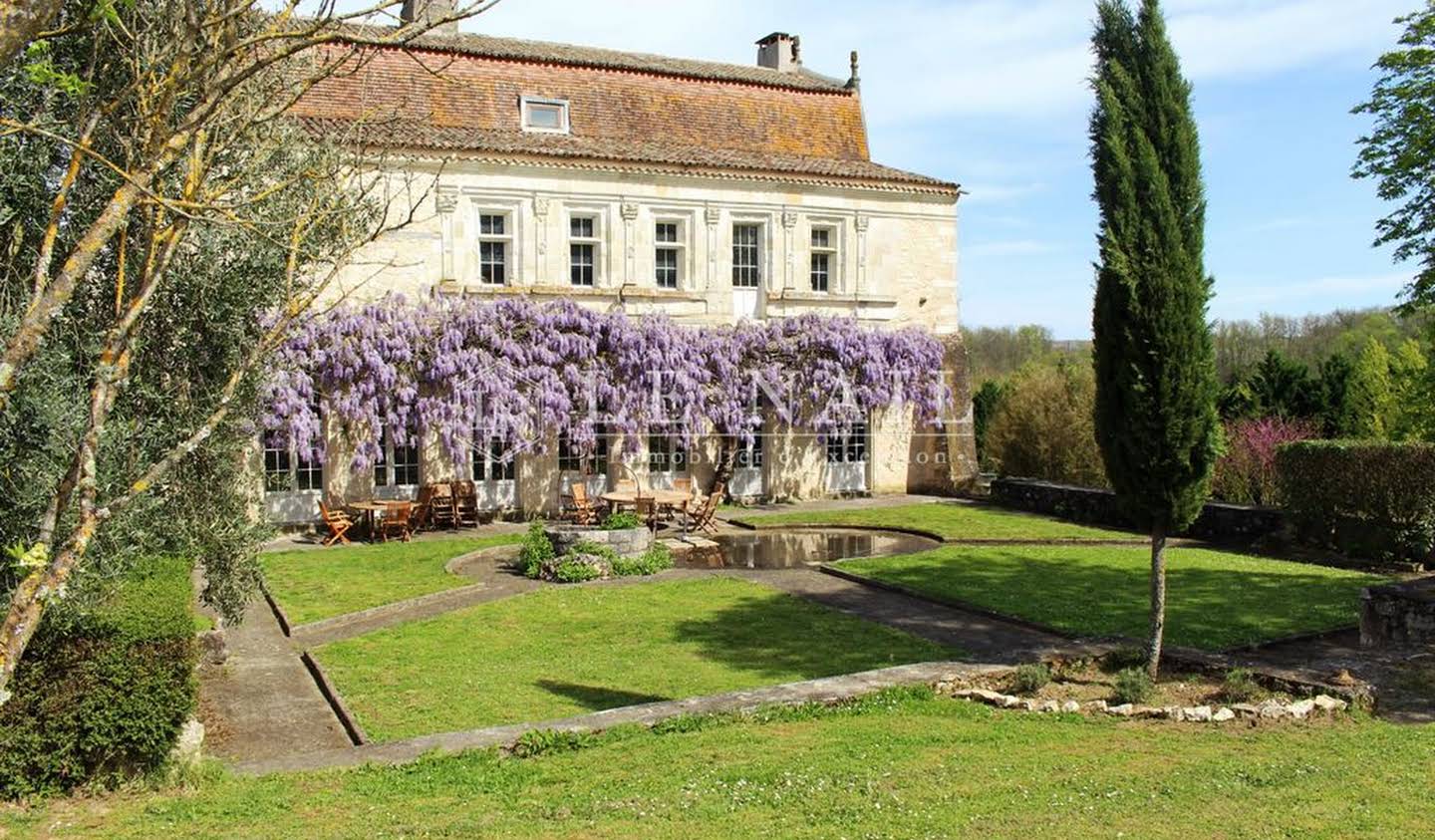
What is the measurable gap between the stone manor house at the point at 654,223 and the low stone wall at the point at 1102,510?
7.23 feet

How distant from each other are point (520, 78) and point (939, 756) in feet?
66.0

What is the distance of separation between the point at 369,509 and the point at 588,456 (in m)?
5.04

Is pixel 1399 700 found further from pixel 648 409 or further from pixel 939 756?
pixel 648 409

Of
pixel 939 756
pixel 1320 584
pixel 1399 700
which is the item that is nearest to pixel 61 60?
pixel 939 756

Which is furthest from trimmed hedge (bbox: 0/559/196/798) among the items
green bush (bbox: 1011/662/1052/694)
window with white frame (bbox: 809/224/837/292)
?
window with white frame (bbox: 809/224/837/292)

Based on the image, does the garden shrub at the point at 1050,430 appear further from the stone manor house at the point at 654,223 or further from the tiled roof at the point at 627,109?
the tiled roof at the point at 627,109

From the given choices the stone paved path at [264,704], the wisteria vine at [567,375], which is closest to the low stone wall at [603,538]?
the stone paved path at [264,704]

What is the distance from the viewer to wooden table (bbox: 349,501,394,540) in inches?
734

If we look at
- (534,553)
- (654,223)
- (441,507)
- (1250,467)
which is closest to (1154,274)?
(534,553)

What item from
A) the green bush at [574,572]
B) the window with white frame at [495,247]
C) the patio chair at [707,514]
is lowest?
the green bush at [574,572]

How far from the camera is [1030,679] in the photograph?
8805 mm

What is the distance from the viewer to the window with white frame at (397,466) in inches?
819

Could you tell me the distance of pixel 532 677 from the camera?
9906 mm

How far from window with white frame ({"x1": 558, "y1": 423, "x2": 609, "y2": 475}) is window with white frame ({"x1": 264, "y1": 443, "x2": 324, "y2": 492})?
4654mm
